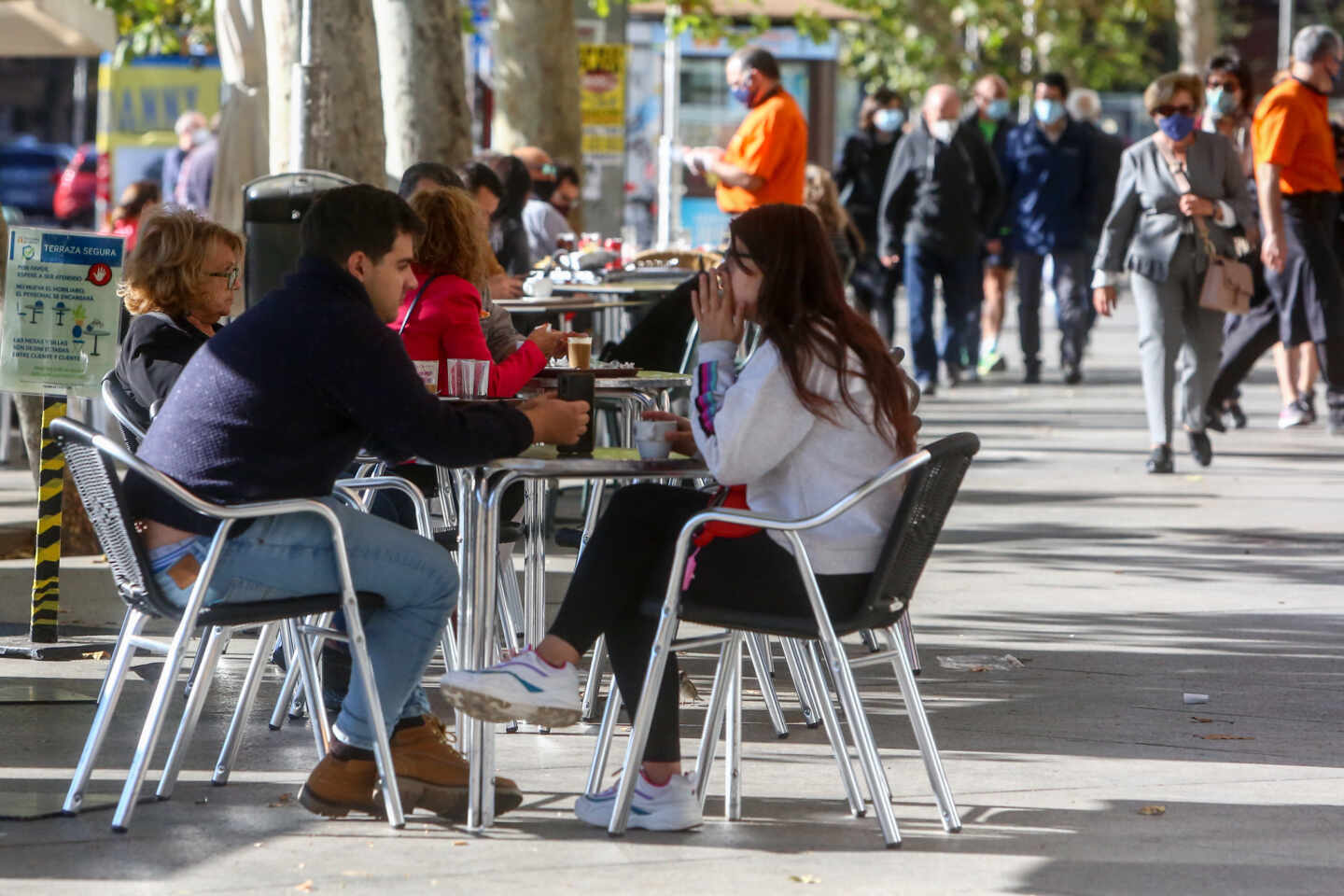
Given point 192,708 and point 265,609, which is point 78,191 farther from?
point 265,609

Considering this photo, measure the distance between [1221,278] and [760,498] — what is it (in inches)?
274

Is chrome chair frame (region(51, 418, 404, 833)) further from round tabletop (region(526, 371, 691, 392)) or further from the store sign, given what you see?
the store sign

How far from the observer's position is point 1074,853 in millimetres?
4918

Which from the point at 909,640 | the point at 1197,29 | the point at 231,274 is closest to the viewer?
the point at 231,274

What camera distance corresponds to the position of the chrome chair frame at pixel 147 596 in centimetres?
479

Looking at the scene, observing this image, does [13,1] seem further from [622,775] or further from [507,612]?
[622,775]

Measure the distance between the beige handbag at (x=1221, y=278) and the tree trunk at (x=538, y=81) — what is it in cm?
605

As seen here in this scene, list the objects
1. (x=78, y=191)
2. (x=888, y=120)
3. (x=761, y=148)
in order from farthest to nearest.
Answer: (x=78, y=191)
(x=888, y=120)
(x=761, y=148)

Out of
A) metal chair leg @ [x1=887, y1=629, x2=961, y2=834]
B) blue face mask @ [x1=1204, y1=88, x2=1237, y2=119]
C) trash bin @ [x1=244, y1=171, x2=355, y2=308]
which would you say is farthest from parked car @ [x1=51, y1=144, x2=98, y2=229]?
metal chair leg @ [x1=887, y1=629, x2=961, y2=834]

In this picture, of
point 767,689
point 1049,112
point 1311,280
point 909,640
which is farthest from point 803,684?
point 1049,112

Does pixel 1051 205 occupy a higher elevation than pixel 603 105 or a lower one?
lower

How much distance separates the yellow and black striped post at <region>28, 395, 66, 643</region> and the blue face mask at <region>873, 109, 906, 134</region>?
38.5 feet

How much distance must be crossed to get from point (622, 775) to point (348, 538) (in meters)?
0.81

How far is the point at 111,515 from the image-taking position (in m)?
4.94
